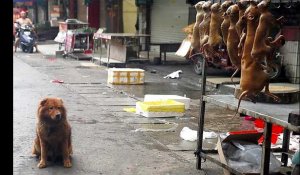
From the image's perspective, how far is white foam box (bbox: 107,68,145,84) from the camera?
12.5 metres

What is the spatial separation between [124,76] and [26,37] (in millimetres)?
9820

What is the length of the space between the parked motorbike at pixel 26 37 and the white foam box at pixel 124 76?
367 inches

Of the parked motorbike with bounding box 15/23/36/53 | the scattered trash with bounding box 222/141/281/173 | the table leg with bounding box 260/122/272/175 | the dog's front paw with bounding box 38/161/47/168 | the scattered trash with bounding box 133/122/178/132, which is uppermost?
the parked motorbike with bounding box 15/23/36/53

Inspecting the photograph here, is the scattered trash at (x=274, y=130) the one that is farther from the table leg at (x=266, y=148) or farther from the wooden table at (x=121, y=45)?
the wooden table at (x=121, y=45)

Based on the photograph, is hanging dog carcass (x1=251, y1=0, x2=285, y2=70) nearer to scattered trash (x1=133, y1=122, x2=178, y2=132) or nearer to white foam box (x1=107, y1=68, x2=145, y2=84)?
scattered trash (x1=133, y1=122, x2=178, y2=132)

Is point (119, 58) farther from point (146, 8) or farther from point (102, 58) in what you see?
point (146, 8)

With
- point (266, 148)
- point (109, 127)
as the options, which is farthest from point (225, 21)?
point (109, 127)

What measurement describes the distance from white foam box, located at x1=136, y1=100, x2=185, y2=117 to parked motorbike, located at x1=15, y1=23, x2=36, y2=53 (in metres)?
13.1

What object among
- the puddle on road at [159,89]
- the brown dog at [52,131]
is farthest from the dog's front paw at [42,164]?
the puddle on road at [159,89]

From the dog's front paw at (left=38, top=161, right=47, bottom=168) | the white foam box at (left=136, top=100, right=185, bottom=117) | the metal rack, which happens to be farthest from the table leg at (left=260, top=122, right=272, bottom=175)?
the white foam box at (left=136, top=100, right=185, bottom=117)

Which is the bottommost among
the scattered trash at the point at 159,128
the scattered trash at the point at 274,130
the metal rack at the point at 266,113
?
the scattered trash at the point at 159,128

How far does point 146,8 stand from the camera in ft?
71.9

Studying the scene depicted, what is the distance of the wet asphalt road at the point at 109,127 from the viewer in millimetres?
5836

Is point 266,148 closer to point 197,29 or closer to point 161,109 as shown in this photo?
point 197,29
